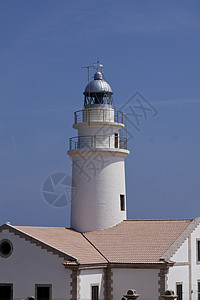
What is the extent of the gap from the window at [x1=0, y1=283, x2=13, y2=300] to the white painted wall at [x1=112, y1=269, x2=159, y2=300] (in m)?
5.40

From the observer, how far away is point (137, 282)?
108 feet

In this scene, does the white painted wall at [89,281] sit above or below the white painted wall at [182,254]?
below

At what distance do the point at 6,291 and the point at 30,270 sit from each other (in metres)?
1.77

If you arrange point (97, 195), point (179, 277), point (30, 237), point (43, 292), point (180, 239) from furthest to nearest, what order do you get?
point (97, 195) → point (180, 239) → point (179, 277) → point (30, 237) → point (43, 292)

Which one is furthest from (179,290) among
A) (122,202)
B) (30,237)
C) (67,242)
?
(30,237)

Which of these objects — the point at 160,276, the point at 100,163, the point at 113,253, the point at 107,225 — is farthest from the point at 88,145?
the point at 160,276

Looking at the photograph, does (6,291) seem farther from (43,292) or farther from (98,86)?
(98,86)

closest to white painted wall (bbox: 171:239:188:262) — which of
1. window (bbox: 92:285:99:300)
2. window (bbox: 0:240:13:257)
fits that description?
window (bbox: 92:285:99:300)

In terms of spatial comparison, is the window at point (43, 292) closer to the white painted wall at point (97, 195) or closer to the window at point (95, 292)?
the window at point (95, 292)

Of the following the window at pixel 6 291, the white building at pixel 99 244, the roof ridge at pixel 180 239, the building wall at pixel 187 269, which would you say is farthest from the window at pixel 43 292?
the building wall at pixel 187 269

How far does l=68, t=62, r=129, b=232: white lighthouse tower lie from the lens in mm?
38031

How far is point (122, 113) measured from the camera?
39688 millimetres

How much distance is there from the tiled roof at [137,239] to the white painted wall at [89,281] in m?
1.14

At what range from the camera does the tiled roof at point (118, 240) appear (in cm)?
3262
